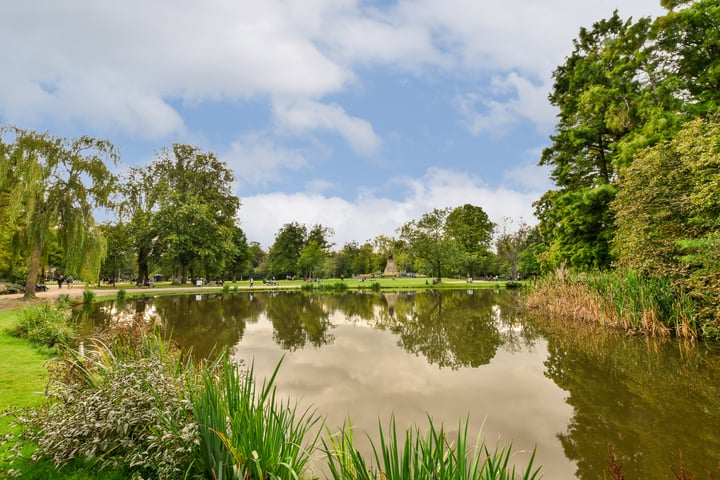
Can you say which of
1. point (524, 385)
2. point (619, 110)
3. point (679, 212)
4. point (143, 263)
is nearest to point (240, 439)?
point (524, 385)

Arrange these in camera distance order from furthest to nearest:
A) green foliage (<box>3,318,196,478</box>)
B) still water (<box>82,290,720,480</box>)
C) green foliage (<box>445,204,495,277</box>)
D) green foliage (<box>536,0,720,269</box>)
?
1. green foliage (<box>445,204,495,277</box>)
2. green foliage (<box>536,0,720,269</box>)
3. still water (<box>82,290,720,480</box>)
4. green foliage (<box>3,318,196,478</box>)

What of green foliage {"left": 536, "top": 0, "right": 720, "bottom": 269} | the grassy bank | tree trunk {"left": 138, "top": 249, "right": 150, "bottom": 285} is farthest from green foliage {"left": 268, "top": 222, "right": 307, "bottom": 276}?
the grassy bank

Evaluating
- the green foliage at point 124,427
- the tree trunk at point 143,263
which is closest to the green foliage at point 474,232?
the tree trunk at point 143,263

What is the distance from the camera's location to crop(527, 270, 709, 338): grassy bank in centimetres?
981

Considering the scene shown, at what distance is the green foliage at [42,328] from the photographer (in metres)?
9.28

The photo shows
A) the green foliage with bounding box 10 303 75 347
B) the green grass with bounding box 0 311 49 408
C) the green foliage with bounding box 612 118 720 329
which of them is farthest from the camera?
the green foliage with bounding box 10 303 75 347

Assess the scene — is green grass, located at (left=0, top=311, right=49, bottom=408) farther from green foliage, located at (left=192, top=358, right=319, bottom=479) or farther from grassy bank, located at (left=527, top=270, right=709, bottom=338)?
grassy bank, located at (left=527, top=270, right=709, bottom=338)

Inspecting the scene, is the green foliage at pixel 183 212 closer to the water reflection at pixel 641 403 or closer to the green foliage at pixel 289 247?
the green foliage at pixel 289 247

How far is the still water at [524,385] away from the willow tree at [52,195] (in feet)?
33.4

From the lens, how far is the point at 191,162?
4166 centimetres

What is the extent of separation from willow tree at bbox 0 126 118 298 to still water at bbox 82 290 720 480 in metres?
10.2

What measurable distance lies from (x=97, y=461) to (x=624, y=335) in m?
12.8

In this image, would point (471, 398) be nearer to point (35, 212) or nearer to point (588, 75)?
point (588, 75)

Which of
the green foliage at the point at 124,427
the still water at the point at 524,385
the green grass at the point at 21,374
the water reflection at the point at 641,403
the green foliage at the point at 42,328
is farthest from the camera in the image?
the green foliage at the point at 42,328
